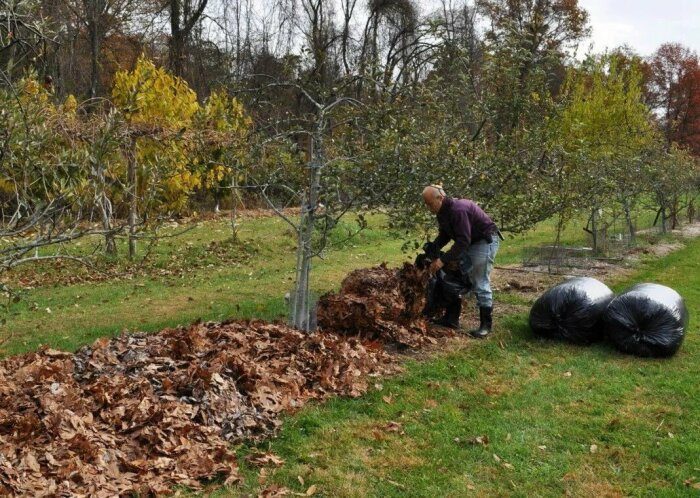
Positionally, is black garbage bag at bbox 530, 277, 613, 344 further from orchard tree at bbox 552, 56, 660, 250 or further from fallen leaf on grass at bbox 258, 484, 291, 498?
orchard tree at bbox 552, 56, 660, 250

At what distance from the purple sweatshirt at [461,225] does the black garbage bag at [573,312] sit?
101cm

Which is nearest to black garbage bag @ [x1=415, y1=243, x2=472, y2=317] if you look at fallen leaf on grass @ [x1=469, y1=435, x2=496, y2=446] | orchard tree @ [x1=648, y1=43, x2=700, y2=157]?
fallen leaf on grass @ [x1=469, y1=435, x2=496, y2=446]

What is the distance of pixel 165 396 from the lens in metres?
4.32

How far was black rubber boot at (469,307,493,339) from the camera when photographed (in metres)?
6.93

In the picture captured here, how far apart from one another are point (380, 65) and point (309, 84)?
78cm

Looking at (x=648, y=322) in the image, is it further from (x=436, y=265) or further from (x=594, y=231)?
(x=594, y=231)

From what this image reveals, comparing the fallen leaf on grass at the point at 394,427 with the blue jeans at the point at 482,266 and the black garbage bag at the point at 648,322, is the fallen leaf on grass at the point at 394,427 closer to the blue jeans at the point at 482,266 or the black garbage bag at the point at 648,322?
the blue jeans at the point at 482,266

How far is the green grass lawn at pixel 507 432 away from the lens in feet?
12.7

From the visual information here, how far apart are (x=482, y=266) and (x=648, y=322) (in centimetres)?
175

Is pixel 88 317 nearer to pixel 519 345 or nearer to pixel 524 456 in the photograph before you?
pixel 519 345

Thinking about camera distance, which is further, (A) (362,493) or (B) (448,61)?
(B) (448,61)

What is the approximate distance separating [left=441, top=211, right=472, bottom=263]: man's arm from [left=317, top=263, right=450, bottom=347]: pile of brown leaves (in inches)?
19.3

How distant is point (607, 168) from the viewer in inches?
517

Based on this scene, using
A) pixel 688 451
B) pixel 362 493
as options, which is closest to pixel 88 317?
pixel 362 493
